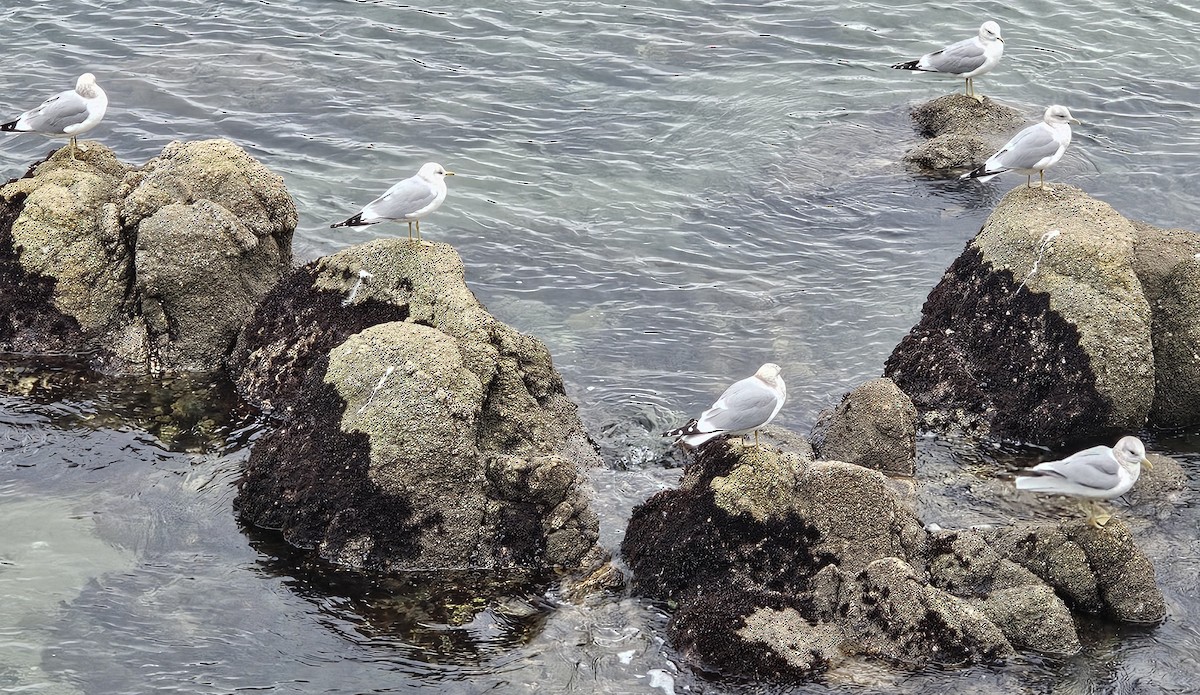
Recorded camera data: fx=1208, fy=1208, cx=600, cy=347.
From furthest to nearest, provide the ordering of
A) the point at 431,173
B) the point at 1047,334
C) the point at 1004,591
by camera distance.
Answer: the point at 431,173 < the point at 1047,334 < the point at 1004,591

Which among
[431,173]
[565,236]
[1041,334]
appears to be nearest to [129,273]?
[431,173]

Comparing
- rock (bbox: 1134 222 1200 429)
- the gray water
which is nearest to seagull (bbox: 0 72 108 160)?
the gray water

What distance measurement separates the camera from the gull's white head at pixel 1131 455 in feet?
26.7

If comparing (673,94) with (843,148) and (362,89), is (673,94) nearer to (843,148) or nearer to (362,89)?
(843,148)

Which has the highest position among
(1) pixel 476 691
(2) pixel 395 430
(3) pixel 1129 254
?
(3) pixel 1129 254

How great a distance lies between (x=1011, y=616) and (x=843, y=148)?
9.67 meters

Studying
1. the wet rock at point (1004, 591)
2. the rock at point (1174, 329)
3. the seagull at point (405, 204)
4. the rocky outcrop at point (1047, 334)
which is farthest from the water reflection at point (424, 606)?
the rock at point (1174, 329)

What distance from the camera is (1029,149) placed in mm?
11805

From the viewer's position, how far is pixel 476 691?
7082mm

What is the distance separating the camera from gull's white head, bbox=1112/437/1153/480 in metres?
8.15

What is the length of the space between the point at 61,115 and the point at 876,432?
8.30 metres

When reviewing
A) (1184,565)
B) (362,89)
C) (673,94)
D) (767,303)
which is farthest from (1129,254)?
(362,89)

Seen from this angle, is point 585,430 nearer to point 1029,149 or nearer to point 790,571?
point 790,571

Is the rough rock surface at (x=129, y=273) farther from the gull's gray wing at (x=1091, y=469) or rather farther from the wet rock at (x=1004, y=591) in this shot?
the gull's gray wing at (x=1091, y=469)
